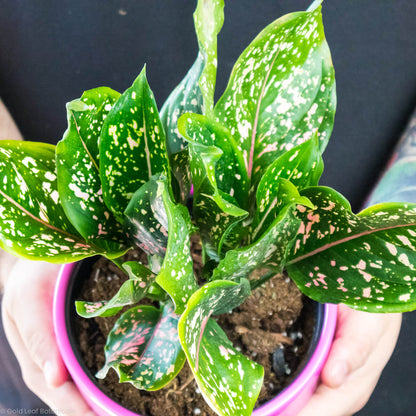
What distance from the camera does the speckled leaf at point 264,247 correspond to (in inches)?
10.8

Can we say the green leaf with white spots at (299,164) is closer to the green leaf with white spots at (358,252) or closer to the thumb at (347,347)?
the green leaf with white spots at (358,252)

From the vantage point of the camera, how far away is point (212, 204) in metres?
0.33

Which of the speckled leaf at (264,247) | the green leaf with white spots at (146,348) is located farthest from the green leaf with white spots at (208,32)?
the green leaf with white spots at (146,348)

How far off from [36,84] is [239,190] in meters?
0.69

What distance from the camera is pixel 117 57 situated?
0.84m

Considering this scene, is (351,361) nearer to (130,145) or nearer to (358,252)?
(358,252)

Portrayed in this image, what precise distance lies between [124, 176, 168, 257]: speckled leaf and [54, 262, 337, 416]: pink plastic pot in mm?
141

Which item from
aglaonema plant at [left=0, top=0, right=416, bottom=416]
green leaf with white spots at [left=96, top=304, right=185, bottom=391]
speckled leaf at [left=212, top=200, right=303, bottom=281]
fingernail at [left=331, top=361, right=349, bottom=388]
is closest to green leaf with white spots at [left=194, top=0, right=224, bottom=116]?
aglaonema plant at [left=0, top=0, right=416, bottom=416]

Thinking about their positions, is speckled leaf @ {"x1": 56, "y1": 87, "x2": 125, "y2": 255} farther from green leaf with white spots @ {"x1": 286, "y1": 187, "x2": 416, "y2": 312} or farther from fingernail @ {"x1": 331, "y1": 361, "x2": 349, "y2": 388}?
fingernail @ {"x1": 331, "y1": 361, "x2": 349, "y2": 388}

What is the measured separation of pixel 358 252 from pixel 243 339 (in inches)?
8.6

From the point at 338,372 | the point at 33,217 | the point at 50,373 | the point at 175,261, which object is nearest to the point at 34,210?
the point at 33,217

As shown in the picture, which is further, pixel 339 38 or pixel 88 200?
pixel 339 38

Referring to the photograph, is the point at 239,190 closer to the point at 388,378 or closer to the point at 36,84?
the point at 36,84

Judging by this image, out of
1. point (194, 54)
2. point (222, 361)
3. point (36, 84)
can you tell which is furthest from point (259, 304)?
point (36, 84)
